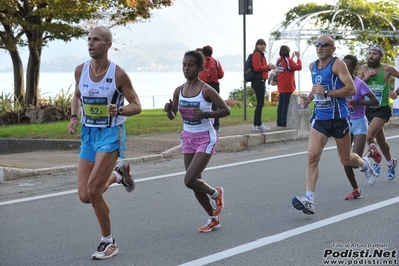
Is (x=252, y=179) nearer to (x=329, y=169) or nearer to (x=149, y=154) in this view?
(x=329, y=169)

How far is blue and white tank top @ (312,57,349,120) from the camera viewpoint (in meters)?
8.77

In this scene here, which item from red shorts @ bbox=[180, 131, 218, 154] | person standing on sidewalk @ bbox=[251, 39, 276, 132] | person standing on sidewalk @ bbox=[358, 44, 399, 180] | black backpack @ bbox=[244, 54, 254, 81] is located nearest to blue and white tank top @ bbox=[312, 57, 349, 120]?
red shorts @ bbox=[180, 131, 218, 154]

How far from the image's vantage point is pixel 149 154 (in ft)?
43.5

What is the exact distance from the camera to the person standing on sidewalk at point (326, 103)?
28.4ft

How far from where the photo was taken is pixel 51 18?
2039cm

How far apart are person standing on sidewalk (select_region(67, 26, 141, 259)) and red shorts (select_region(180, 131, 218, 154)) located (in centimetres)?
96

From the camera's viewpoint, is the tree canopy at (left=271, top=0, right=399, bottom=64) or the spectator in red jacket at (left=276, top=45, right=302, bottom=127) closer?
the spectator in red jacket at (left=276, top=45, right=302, bottom=127)

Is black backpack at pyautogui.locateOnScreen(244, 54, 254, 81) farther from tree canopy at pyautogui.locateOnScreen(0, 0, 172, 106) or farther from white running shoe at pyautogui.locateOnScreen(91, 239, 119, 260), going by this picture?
white running shoe at pyautogui.locateOnScreen(91, 239, 119, 260)

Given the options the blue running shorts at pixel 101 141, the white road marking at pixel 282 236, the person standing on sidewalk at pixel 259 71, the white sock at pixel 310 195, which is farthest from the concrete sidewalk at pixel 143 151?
the white road marking at pixel 282 236

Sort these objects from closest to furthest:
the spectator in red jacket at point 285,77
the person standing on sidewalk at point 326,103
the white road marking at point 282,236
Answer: the white road marking at point 282,236
the person standing on sidewalk at point 326,103
the spectator in red jacket at point 285,77

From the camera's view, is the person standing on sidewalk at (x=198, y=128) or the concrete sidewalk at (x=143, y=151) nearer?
the person standing on sidewalk at (x=198, y=128)

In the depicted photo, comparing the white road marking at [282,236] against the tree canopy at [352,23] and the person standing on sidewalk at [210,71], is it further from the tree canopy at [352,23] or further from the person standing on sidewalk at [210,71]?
the tree canopy at [352,23]

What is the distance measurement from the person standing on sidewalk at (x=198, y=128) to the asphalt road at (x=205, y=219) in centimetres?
31

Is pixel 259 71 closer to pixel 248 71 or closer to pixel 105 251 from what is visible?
pixel 248 71
